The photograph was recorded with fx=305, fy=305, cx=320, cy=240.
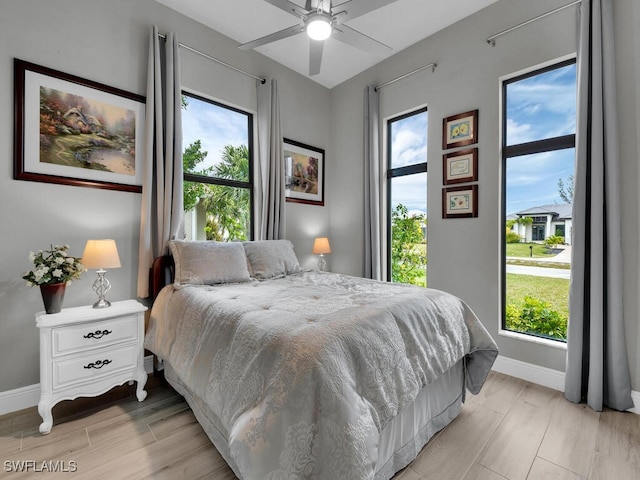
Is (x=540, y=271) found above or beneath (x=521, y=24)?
beneath

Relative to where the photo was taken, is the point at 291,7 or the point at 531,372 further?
the point at 531,372

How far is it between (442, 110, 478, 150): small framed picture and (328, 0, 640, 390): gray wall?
61 mm

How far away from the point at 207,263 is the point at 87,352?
3.07ft

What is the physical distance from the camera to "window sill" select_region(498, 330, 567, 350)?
8.13ft

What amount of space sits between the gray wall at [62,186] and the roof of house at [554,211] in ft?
10.8

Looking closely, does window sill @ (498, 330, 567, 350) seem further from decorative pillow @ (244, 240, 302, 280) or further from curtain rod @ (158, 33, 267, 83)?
curtain rod @ (158, 33, 267, 83)

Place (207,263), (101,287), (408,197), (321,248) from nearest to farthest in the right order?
(101,287) < (207,263) < (408,197) < (321,248)

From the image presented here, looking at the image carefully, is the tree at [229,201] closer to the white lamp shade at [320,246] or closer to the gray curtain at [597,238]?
the white lamp shade at [320,246]

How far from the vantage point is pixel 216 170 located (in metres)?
3.26

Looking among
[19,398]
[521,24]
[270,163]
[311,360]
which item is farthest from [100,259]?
[521,24]

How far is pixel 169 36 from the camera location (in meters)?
2.70

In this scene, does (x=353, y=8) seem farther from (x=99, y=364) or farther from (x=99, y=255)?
(x=99, y=364)

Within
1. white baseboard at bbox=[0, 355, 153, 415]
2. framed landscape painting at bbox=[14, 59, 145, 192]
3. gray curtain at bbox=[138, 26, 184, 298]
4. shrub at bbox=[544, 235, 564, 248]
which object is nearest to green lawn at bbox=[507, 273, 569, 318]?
shrub at bbox=[544, 235, 564, 248]

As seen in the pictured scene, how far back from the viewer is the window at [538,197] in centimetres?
255
